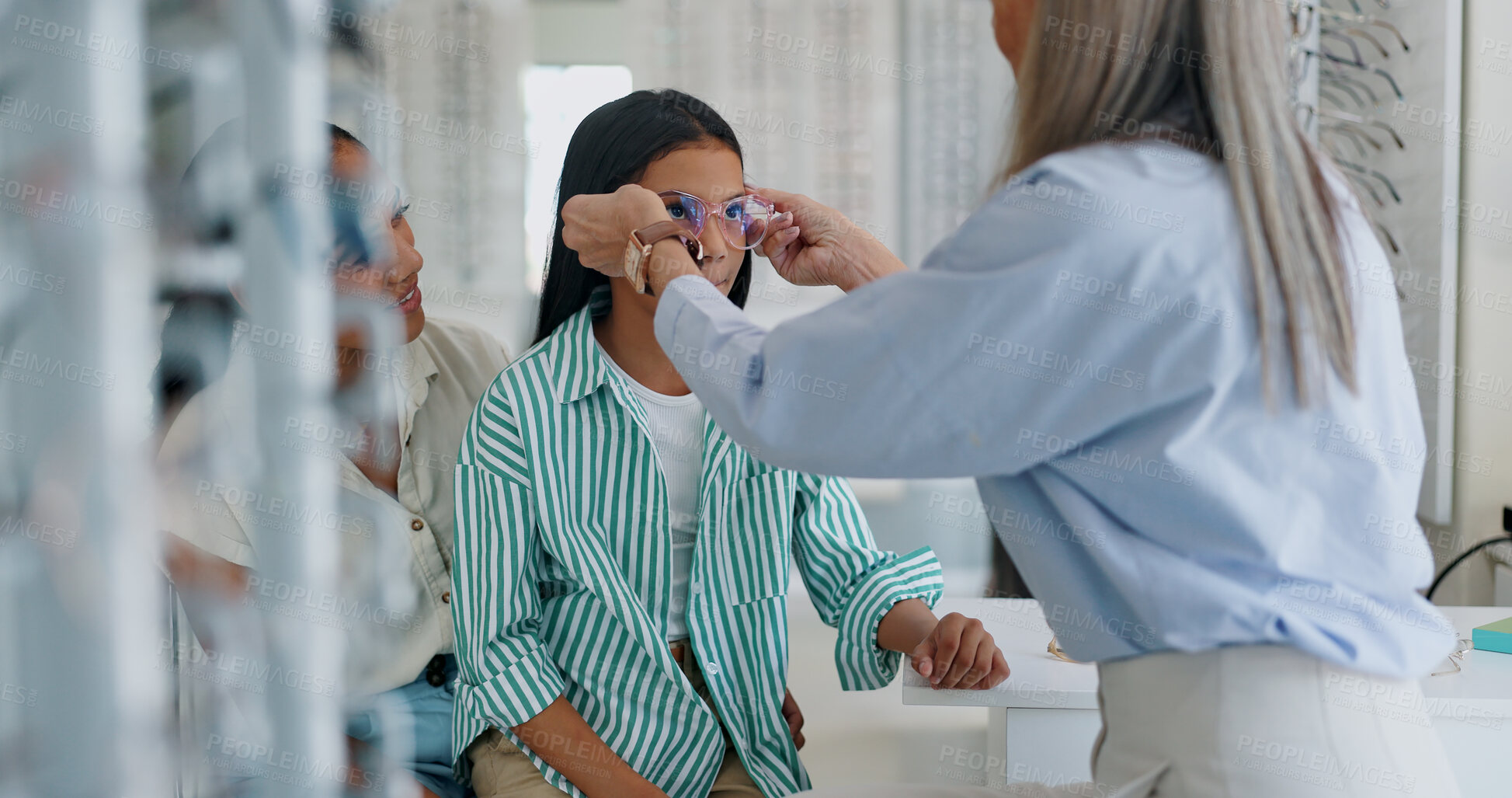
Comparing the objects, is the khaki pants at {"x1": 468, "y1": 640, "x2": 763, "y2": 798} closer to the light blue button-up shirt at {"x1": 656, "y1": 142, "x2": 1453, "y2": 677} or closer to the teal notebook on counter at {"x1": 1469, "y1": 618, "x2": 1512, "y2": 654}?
the light blue button-up shirt at {"x1": 656, "y1": 142, "x2": 1453, "y2": 677}

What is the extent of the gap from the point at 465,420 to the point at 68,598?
1288 millimetres

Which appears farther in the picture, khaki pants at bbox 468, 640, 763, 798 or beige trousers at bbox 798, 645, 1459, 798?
khaki pants at bbox 468, 640, 763, 798

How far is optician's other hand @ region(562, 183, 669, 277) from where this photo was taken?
118cm

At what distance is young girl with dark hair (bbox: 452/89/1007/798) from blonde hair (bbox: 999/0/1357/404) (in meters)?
0.52

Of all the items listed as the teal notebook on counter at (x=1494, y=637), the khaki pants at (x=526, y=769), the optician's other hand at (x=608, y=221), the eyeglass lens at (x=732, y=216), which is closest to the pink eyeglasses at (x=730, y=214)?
the eyeglass lens at (x=732, y=216)

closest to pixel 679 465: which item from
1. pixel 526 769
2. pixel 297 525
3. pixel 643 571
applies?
pixel 643 571

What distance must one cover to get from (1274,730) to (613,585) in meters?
0.71

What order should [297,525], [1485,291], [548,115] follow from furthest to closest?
[548,115] → [1485,291] → [297,525]

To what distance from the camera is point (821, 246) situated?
1448 mm

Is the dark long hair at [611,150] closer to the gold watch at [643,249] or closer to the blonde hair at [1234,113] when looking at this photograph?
the gold watch at [643,249]

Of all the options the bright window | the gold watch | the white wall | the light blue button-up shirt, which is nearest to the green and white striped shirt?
the gold watch

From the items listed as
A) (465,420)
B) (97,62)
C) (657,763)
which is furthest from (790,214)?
(97,62)

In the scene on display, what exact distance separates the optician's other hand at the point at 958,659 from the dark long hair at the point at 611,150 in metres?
0.49

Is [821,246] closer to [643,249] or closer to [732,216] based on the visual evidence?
[732,216]
